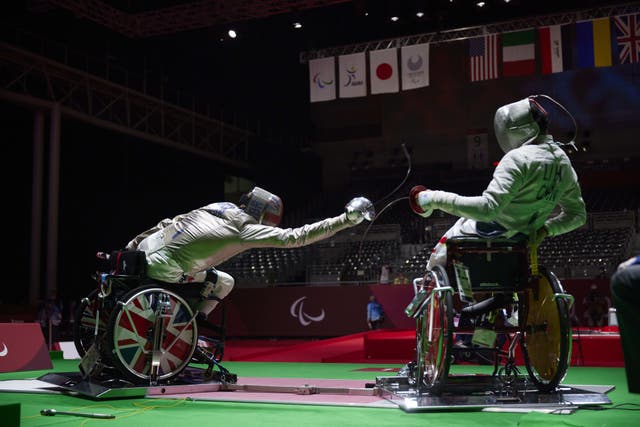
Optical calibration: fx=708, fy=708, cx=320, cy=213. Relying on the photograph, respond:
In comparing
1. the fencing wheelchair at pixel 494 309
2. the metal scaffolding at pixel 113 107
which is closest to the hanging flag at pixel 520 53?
the metal scaffolding at pixel 113 107

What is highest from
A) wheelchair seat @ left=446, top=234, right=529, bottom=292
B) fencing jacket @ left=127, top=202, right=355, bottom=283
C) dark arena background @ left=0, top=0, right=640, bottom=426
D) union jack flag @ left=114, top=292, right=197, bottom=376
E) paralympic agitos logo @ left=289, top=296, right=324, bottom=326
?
dark arena background @ left=0, top=0, right=640, bottom=426

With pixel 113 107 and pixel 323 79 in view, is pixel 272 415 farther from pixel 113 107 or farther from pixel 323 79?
pixel 113 107

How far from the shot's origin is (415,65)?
1424cm

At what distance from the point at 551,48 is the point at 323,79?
460 centimetres

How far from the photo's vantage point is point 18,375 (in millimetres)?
6336

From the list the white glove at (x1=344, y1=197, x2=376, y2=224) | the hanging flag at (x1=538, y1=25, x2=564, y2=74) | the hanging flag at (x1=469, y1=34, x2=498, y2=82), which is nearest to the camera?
the white glove at (x1=344, y1=197, x2=376, y2=224)

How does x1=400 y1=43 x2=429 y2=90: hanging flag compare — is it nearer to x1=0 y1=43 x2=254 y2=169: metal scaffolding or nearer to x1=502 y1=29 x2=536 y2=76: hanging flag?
x1=502 y1=29 x2=536 y2=76: hanging flag

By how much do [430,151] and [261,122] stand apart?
5483 mm

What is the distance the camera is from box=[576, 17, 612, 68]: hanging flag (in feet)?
43.2

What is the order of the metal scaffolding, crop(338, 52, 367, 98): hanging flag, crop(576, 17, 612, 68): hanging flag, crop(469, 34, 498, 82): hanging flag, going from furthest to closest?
1. the metal scaffolding
2. crop(338, 52, 367, 98): hanging flag
3. crop(469, 34, 498, 82): hanging flag
4. crop(576, 17, 612, 68): hanging flag

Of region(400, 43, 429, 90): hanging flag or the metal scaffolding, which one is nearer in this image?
region(400, 43, 429, 90): hanging flag

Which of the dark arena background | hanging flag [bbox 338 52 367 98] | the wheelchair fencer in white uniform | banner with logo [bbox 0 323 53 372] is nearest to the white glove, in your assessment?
the wheelchair fencer in white uniform

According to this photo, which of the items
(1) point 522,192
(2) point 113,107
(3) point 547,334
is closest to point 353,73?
(2) point 113,107

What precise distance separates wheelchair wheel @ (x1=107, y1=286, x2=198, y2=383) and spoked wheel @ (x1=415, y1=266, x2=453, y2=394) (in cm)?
169
